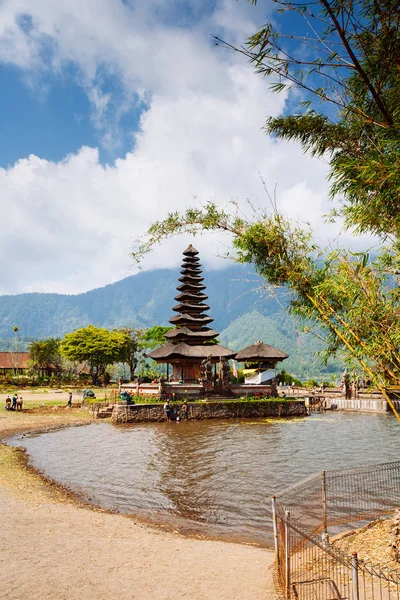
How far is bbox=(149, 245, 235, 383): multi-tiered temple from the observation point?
43375mm

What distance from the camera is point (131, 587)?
716cm

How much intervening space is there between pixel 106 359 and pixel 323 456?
49.9 m

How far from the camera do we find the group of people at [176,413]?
109 feet

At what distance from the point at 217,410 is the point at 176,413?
3.66 meters

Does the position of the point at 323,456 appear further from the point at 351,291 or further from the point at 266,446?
the point at 351,291

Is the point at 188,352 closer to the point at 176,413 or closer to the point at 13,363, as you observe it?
the point at 176,413

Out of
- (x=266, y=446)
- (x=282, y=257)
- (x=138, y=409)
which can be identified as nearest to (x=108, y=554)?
(x=282, y=257)

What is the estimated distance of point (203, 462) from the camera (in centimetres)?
1945

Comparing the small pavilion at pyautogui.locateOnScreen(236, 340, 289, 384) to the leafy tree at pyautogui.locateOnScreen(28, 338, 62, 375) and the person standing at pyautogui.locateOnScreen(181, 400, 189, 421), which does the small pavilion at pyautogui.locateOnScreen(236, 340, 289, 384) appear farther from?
the leafy tree at pyautogui.locateOnScreen(28, 338, 62, 375)

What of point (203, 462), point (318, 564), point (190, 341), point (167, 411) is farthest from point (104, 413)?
point (318, 564)

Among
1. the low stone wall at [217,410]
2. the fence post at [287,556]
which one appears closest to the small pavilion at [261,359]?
the low stone wall at [217,410]

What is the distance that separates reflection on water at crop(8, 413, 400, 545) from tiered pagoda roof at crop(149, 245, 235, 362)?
453 inches

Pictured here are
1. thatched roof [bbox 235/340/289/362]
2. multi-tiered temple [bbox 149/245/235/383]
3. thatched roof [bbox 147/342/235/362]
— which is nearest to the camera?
thatched roof [bbox 147/342/235/362]

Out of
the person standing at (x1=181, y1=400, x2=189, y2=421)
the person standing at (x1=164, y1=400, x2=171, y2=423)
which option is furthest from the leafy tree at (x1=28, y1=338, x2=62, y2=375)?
the person standing at (x1=164, y1=400, x2=171, y2=423)
